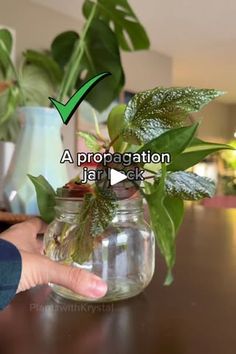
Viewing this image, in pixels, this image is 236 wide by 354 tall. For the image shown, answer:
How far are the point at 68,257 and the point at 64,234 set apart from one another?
0.07ft

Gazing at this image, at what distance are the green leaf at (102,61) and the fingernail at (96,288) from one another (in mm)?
748

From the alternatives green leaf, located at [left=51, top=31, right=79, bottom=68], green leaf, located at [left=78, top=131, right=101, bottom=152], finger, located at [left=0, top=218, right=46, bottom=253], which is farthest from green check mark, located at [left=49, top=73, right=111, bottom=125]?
green leaf, located at [left=51, top=31, right=79, bottom=68]

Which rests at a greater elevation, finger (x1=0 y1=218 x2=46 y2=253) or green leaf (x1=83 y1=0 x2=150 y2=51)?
green leaf (x1=83 y1=0 x2=150 y2=51)

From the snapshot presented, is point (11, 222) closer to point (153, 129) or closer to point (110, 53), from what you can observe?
point (153, 129)

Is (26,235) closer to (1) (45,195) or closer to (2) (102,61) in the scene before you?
(1) (45,195)

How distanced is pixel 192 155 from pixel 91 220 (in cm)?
10

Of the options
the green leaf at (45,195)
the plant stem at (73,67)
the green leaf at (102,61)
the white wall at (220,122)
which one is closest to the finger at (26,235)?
the green leaf at (45,195)

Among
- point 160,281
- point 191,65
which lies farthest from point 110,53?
point 191,65

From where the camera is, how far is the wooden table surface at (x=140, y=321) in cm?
27

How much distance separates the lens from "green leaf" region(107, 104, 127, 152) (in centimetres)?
35

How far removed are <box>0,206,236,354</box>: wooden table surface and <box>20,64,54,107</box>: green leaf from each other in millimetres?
671

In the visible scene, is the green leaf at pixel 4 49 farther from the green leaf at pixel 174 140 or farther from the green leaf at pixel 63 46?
the green leaf at pixel 174 140

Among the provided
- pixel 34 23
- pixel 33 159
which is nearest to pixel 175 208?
pixel 33 159

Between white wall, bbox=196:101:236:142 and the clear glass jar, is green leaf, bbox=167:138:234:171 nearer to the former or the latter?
the clear glass jar
